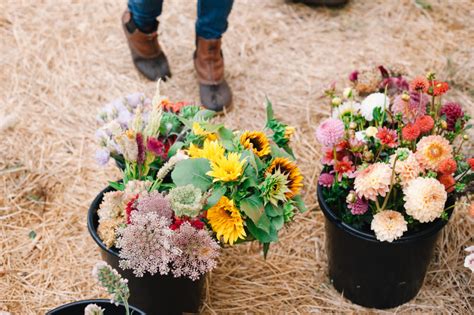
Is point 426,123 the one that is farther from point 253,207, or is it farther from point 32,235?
point 32,235

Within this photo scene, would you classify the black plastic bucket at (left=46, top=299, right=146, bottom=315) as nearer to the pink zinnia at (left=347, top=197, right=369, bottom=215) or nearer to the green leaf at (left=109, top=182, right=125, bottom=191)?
the green leaf at (left=109, top=182, right=125, bottom=191)

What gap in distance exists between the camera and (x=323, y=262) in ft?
5.96

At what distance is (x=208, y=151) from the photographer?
1410mm

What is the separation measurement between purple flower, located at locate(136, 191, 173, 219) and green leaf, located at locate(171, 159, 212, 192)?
75mm

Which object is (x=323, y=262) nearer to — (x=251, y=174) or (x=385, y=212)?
(x=385, y=212)

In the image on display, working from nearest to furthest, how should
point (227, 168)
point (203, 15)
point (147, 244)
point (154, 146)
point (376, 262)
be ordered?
point (147, 244), point (227, 168), point (154, 146), point (376, 262), point (203, 15)

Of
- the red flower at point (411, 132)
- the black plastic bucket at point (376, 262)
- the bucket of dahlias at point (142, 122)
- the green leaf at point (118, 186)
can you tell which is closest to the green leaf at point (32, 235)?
the bucket of dahlias at point (142, 122)

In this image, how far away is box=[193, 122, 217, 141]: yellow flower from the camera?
1.50 metres

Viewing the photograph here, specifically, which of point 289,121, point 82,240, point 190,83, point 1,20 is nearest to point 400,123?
point 289,121

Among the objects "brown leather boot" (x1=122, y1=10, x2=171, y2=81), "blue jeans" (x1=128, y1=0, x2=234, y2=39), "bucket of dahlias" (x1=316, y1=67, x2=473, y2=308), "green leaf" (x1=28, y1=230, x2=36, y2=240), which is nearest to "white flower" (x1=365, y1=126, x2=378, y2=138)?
"bucket of dahlias" (x1=316, y1=67, x2=473, y2=308)

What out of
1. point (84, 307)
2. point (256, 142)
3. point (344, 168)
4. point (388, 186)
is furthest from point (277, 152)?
point (84, 307)

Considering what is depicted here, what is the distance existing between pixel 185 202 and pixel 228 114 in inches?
43.8

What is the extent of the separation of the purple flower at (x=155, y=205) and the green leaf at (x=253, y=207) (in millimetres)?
155

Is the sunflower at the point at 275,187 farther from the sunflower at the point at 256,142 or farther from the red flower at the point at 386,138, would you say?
the red flower at the point at 386,138
